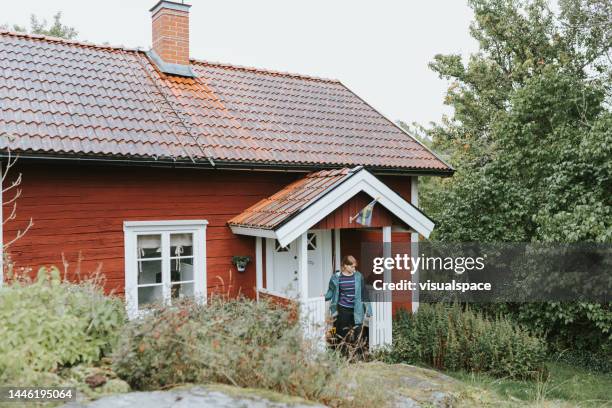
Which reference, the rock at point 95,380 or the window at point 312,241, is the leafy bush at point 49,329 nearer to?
the rock at point 95,380

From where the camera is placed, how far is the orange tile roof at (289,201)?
27.6ft

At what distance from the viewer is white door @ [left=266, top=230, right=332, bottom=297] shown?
32.5 ft

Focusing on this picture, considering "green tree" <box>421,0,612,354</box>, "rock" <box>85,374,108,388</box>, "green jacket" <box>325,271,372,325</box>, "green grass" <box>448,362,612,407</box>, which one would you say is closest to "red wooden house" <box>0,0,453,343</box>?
"green jacket" <box>325,271,372,325</box>

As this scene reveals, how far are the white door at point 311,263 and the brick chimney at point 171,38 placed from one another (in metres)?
4.54

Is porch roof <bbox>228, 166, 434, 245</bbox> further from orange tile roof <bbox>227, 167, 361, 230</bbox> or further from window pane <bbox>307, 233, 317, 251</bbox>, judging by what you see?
window pane <bbox>307, 233, 317, 251</bbox>

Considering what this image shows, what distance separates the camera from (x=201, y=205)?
9242mm

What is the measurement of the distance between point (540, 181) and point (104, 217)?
9.52 meters

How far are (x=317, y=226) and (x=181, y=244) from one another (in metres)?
2.42

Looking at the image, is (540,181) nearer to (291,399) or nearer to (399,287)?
(399,287)

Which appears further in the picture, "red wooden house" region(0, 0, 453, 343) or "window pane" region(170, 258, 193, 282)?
"window pane" region(170, 258, 193, 282)

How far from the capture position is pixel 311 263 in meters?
10.6

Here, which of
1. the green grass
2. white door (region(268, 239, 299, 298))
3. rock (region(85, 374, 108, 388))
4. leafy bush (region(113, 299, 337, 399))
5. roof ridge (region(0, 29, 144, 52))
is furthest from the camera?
roof ridge (region(0, 29, 144, 52))
